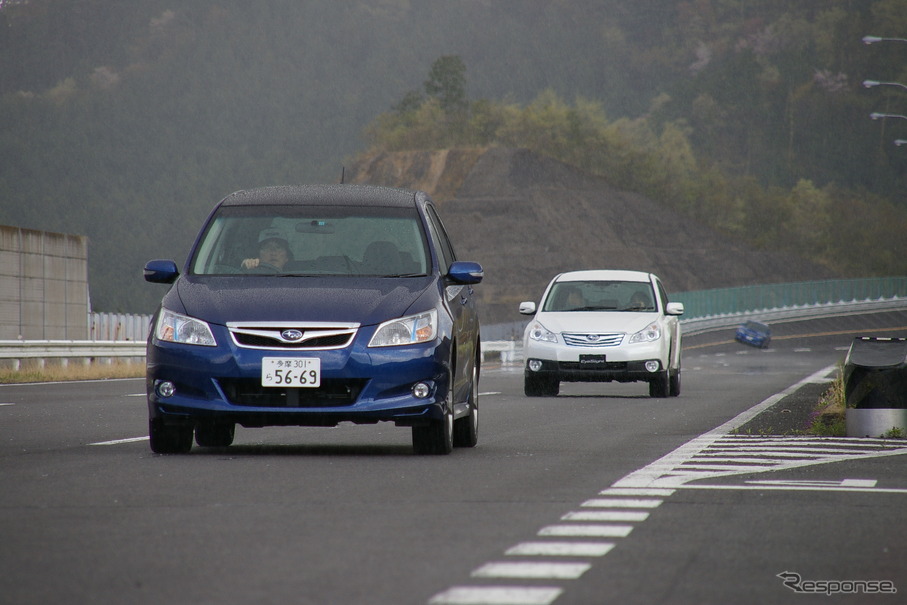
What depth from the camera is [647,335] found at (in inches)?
953

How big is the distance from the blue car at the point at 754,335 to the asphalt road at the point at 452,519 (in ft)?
229

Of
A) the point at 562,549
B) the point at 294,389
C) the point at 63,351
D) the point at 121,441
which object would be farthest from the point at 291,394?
the point at 63,351

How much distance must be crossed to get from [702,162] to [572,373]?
168 metres

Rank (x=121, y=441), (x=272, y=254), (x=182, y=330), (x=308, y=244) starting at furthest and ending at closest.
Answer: (x=121, y=441)
(x=308, y=244)
(x=272, y=254)
(x=182, y=330)

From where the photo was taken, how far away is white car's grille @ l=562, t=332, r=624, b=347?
2412 cm

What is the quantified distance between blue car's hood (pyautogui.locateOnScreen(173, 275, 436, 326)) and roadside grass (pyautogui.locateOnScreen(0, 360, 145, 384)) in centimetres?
1636

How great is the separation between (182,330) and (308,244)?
1660mm

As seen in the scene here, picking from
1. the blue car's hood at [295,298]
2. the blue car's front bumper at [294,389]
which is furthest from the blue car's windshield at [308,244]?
the blue car's front bumper at [294,389]

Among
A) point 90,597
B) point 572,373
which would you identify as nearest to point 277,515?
point 90,597

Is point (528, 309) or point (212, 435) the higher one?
point (528, 309)

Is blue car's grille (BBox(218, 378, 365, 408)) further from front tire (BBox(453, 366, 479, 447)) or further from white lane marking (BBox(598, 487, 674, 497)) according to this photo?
white lane marking (BBox(598, 487, 674, 497))

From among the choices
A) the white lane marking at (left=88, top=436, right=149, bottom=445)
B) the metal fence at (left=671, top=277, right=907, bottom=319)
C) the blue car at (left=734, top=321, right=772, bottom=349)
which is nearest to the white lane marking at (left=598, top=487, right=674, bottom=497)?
the white lane marking at (left=88, top=436, right=149, bottom=445)

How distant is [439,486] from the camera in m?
9.52

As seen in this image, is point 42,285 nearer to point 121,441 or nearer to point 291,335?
point 121,441
